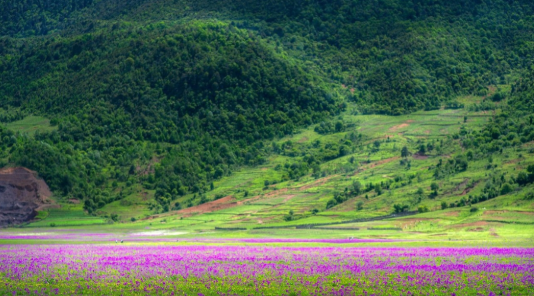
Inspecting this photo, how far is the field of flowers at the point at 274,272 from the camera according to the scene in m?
40.1

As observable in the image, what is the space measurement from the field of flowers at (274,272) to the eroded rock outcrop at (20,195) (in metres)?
74.1

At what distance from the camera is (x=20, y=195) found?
13900cm

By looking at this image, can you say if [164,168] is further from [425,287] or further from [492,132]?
[425,287]

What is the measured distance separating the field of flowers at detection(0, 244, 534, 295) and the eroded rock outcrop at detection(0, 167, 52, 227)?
2919 inches

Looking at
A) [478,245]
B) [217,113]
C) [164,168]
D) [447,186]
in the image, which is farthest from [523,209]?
[217,113]

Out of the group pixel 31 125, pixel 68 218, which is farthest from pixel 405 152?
pixel 31 125

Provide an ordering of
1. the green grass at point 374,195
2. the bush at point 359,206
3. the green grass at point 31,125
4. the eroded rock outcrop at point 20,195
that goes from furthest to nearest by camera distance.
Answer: the green grass at point 31,125 → the eroded rock outcrop at point 20,195 → the bush at point 359,206 → the green grass at point 374,195

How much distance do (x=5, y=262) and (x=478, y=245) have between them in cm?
4033

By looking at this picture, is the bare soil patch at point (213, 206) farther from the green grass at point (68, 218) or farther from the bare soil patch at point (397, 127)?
the bare soil patch at point (397, 127)

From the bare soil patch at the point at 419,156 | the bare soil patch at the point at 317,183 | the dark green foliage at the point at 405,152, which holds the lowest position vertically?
the bare soil patch at the point at 317,183

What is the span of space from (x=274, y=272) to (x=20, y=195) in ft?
338

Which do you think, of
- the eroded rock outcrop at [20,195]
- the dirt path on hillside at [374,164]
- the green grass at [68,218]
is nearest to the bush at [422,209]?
the dirt path on hillside at [374,164]

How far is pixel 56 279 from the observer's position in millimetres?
44406

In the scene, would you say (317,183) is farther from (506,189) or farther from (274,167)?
(506,189)
